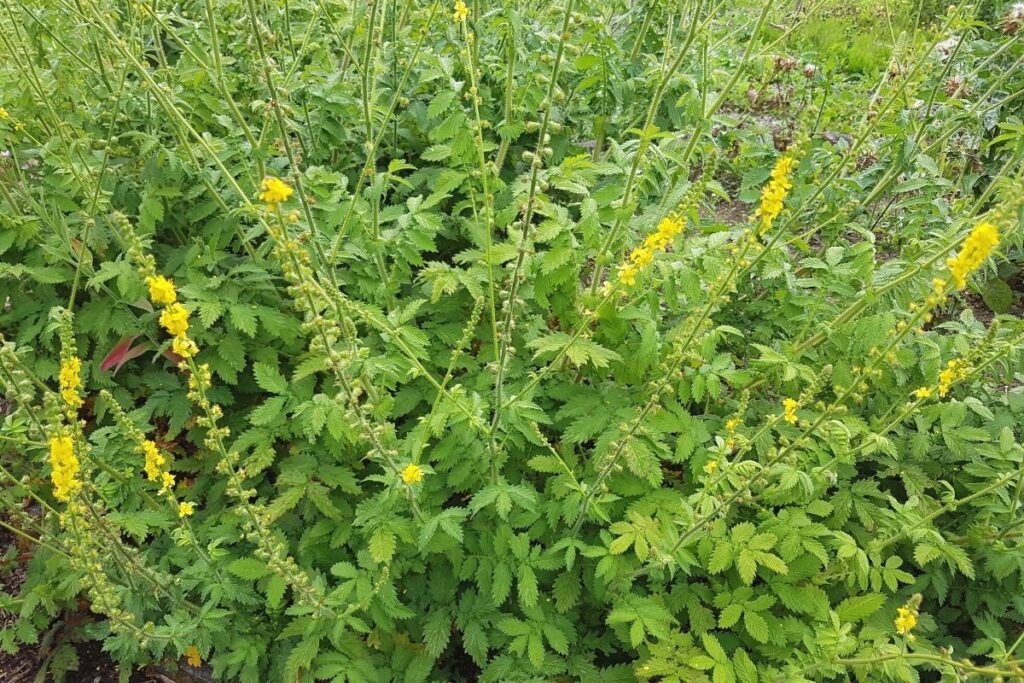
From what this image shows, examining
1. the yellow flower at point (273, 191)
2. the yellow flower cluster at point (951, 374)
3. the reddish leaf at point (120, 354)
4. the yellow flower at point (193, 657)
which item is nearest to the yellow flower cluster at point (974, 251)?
the yellow flower cluster at point (951, 374)

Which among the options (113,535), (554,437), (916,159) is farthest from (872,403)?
(113,535)

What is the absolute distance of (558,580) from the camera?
2930mm

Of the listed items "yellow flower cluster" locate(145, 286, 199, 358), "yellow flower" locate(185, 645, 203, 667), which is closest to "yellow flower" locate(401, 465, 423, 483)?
"yellow flower cluster" locate(145, 286, 199, 358)

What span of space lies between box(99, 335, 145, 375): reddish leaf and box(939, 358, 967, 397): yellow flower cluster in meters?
3.77

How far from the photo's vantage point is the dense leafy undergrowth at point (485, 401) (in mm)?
2555

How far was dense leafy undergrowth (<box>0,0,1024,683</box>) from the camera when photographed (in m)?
2.55

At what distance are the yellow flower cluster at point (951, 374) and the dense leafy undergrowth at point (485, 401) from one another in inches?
2.2

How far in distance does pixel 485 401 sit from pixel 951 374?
184 centimetres

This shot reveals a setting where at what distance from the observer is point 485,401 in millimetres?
2744

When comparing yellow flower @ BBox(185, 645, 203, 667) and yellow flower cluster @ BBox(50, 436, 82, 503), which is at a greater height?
yellow flower cluster @ BBox(50, 436, 82, 503)

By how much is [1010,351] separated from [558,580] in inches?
87.5

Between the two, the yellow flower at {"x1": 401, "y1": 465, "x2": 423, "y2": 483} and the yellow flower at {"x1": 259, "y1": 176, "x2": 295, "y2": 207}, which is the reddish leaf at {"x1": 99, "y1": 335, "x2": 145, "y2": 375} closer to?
the yellow flower at {"x1": 401, "y1": 465, "x2": 423, "y2": 483}

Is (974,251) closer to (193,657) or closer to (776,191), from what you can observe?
(776,191)

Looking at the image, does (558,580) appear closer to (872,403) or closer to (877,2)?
(872,403)
